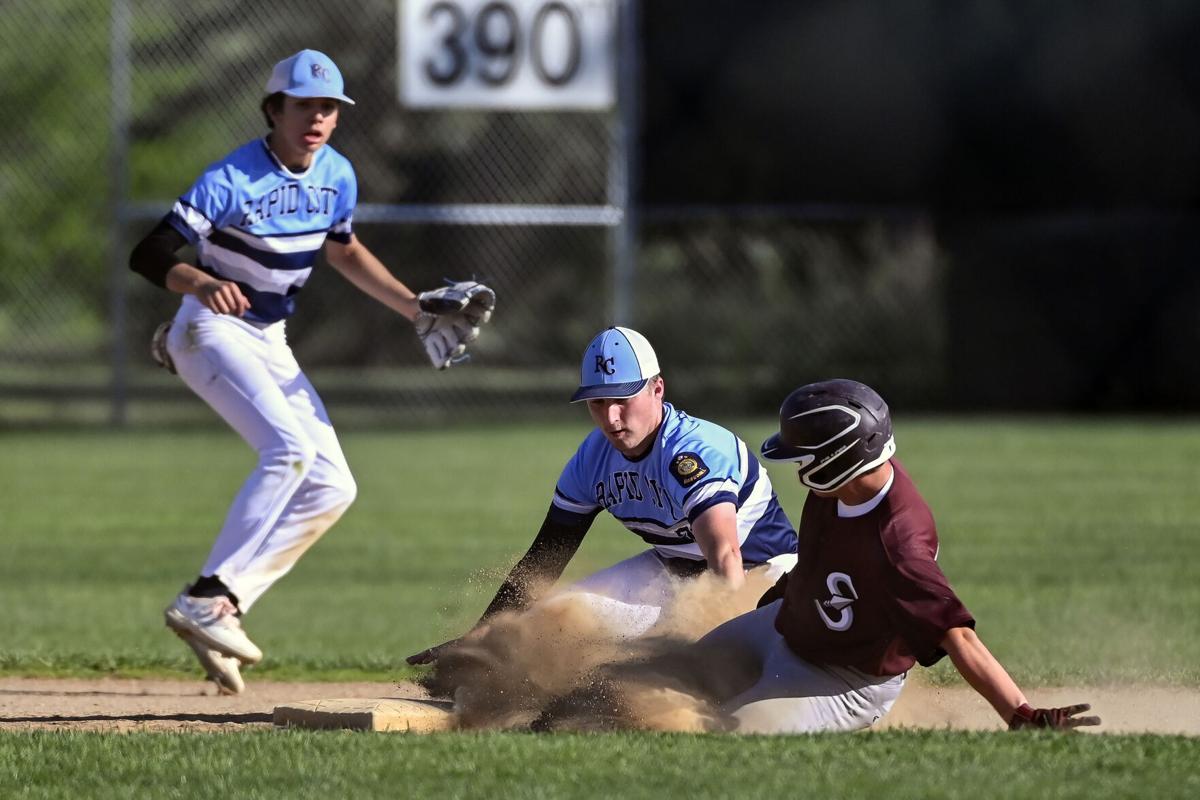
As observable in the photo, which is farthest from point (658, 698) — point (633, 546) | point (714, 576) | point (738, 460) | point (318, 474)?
point (633, 546)

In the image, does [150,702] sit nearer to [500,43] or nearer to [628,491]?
[628,491]

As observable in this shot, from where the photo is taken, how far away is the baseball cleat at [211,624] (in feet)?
20.1

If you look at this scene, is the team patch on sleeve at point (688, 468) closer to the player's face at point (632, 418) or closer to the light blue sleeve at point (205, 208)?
the player's face at point (632, 418)

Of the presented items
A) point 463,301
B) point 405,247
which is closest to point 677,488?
point 463,301

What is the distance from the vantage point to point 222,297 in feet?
20.3

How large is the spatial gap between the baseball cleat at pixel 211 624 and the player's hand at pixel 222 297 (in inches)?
37.7

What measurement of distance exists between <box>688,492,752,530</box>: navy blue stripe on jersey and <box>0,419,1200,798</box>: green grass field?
0.84m

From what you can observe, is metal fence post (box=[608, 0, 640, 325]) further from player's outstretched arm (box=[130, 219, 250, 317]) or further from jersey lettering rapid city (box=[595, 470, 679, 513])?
jersey lettering rapid city (box=[595, 470, 679, 513])

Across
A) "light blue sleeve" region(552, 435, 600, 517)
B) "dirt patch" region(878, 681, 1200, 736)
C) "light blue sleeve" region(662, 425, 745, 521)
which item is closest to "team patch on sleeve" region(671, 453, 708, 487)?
"light blue sleeve" region(662, 425, 745, 521)

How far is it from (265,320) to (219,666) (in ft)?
4.11

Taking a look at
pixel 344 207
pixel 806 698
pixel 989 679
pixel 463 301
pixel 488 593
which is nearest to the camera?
pixel 989 679

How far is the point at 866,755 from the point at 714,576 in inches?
43.9

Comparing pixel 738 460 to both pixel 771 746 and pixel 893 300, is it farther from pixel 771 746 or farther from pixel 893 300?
pixel 893 300

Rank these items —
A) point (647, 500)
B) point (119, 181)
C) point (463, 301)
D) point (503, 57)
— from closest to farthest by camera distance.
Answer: point (647, 500) < point (463, 301) < point (119, 181) < point (503, 57)
